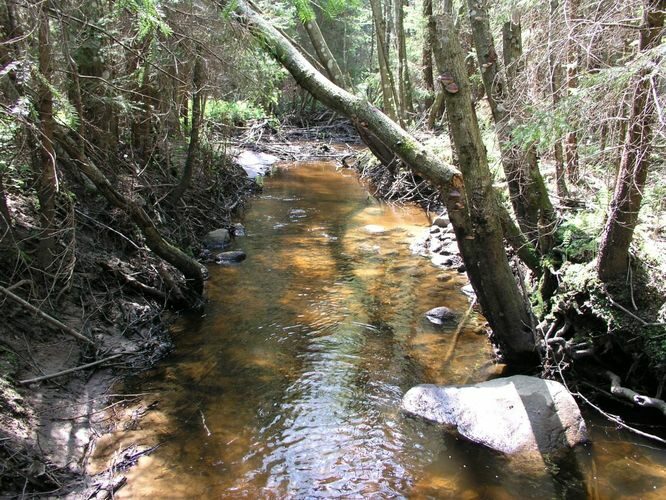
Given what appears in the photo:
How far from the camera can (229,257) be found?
9102 mm

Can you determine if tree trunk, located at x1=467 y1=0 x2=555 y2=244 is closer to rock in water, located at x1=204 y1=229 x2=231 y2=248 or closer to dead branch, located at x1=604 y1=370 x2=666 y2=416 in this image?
dead branch, located at x1=604 y1=370 x2=666 y2=416

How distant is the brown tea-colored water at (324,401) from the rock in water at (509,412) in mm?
156

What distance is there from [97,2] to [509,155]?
4.65 meters

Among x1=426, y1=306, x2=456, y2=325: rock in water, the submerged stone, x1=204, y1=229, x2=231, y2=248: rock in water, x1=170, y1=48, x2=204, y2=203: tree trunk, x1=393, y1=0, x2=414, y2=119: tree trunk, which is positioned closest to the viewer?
x1=426, y1=306, x2=456, y2=325: rock in water

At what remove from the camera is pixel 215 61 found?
671cm

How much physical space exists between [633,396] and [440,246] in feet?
17.8

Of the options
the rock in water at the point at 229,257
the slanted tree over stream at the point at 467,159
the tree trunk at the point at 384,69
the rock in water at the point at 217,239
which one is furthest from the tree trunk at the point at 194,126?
the tree trunk at the point at 384,69

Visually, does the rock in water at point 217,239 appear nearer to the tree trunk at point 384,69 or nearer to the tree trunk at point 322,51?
the tree trunk at point 322,51

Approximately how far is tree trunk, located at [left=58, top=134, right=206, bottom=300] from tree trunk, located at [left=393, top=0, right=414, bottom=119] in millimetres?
10468

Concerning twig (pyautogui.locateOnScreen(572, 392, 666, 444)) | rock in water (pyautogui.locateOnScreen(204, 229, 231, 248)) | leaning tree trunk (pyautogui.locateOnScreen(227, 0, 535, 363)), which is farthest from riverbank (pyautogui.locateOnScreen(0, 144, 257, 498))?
twig (pyautogui.locateOnScreen(572, 392, 666, 444))

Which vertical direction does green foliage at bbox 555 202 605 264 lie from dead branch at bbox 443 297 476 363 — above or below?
above

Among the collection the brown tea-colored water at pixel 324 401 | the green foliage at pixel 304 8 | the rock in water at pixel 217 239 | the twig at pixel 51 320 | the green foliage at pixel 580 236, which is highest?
the green foliage at pixel 304 8

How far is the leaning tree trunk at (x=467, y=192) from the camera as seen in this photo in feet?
16.3

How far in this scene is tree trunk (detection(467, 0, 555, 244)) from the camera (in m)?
5.34
